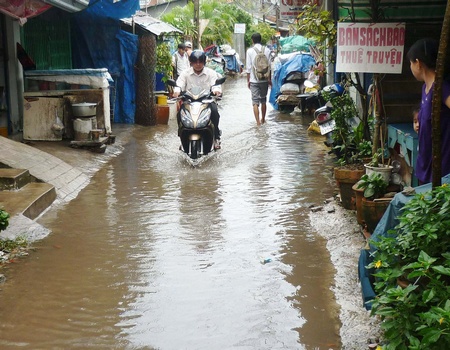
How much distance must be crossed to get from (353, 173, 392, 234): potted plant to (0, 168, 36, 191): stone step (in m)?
4.52

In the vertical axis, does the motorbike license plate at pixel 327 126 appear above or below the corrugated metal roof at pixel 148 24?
below

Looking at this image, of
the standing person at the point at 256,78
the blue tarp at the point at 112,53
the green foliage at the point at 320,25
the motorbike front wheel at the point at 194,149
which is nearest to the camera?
the green foliage at the point at 320,25

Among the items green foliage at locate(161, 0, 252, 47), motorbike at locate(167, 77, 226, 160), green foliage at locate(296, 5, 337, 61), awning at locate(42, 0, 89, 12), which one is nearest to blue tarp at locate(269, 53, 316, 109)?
awning at locate(42, 0, 89, 12)

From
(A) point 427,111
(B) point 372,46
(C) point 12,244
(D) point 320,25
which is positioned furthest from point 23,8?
(A) point 427,111

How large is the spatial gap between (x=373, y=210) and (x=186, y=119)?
18.4ft

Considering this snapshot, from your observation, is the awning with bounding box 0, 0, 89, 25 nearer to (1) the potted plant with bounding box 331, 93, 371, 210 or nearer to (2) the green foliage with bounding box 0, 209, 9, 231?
(2) the green foliage with bounding box 0, 209, 9, 231

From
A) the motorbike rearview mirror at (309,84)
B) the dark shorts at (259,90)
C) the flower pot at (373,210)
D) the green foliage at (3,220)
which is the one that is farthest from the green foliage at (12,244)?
the motorbike rearview mirror at (309,84)

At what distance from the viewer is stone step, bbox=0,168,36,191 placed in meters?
8.84

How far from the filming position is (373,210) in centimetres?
661

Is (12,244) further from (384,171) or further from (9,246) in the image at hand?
(384,171)

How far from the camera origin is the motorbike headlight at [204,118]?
1159cm

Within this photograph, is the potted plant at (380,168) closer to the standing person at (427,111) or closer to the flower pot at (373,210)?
the flower pot at (373,210)

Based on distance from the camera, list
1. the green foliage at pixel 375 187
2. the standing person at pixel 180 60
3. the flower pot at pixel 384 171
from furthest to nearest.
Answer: the standing person at pixel 180 60 < the flower pot at pixel 384 171 < the green foliage at pixel 375 187

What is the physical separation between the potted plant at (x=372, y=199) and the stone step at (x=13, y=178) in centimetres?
452
